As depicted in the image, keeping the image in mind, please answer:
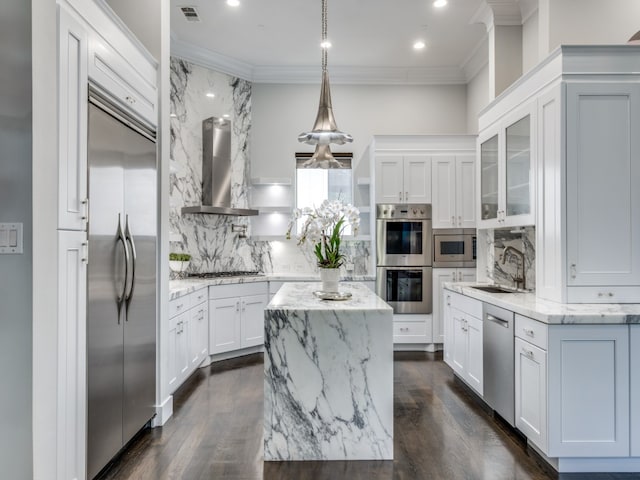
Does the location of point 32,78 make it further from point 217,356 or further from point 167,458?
point 217,356

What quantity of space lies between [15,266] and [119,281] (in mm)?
627

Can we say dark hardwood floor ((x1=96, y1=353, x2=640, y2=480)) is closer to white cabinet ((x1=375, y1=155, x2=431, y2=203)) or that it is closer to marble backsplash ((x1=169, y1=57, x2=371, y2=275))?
marble backsplash ((x1=169, y1=57, x2=371, y2=275))

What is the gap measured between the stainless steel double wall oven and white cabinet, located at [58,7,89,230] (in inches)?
138

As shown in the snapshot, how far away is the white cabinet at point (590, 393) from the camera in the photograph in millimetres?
2314

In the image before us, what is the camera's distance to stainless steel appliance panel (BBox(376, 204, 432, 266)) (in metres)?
4.97

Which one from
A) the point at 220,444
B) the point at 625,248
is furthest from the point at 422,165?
the point at 220,444

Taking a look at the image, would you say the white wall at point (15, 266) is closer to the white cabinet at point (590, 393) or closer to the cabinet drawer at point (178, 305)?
the cabinet drawer at point (178, 305)

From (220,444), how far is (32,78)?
2.29 metres

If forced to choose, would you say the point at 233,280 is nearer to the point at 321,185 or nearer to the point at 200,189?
the point at 200,189

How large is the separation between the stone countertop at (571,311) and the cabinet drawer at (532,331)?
0.04 m

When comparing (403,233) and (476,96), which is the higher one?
(476,96)

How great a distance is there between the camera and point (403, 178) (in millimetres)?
5008

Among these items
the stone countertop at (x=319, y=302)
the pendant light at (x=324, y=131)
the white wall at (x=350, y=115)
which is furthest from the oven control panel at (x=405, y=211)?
the stone countertop at (x=319, y=302)

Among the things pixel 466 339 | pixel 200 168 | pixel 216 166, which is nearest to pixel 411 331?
pixel 466 339
